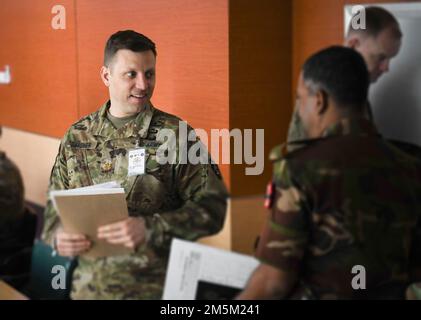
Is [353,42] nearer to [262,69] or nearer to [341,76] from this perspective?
[341,76]

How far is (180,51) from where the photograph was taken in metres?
2.07

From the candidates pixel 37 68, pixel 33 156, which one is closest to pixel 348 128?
pixel 33 156

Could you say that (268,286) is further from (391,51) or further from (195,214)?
(391,51)

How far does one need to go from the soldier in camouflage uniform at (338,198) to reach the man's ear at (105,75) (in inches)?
29.6

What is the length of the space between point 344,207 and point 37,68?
1.47 metres

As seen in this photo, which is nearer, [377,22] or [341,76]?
[341,76]

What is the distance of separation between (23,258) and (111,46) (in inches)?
38.5

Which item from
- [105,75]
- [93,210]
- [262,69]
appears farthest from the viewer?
[105,75]

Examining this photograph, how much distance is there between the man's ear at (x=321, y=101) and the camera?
1639mm

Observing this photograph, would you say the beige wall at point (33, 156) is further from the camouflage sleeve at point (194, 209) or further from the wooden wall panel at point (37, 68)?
the camouflage sleeve at point (194, 209)

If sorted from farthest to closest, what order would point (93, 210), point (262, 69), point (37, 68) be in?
point (37, 68)
point (93, 210)
point (262, 69)

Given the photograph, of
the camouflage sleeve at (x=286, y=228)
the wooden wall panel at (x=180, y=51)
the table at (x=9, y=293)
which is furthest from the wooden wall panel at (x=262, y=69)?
the table at (x=9, y=293)

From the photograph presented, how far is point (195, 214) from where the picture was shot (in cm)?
203

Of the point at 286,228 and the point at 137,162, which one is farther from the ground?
the point at 137,162
